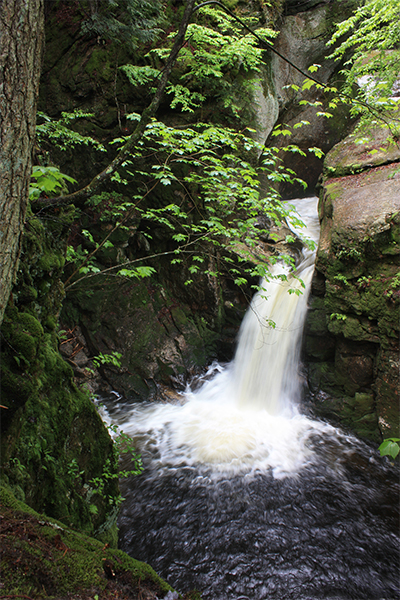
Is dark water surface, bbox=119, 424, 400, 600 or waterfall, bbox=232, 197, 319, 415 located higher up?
waterfall, bbox=232, 197, 319, 415

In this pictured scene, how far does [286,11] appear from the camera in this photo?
38.2ft

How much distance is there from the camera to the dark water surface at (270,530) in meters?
3.36

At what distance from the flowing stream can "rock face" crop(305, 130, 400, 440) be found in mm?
521

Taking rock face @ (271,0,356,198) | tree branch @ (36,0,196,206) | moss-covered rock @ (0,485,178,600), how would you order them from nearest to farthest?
1. moss-covered rock @ (0,485,178,600)
2. tree branch @ (36,0,196,206)
3. rock face @ (271,0,356,198)

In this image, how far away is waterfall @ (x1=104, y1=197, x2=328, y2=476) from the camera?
5.41 metres

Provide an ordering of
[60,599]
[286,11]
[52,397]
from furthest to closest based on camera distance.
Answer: [286,11] → [52,397] → [60,599]

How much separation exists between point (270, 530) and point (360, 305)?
4.48 metres

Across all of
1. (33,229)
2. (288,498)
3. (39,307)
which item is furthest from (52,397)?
(288,498)

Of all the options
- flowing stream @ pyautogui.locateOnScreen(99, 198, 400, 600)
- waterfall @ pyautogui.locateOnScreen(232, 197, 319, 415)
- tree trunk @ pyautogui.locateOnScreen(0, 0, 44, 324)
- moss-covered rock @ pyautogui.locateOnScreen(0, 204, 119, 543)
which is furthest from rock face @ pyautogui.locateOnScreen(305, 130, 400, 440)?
tree trunk @ pyautogui.locateOnScreen(0, 0, 44, 324)

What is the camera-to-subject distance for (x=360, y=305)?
6234 millimetres

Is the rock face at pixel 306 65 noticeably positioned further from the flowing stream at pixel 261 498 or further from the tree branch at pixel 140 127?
the tree branch at pixel 140 127

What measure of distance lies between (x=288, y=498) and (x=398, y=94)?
1070 cm

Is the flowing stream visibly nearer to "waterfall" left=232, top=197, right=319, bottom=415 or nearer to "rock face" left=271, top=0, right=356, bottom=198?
"waterfall" left=232, top=197, right=319, bottom=415

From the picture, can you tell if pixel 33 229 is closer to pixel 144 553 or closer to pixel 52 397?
pixel 52 397
